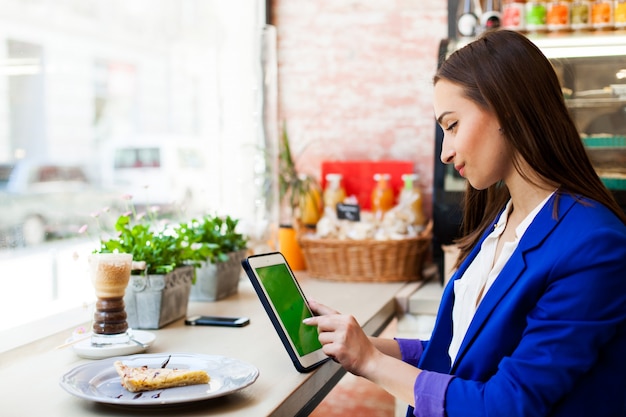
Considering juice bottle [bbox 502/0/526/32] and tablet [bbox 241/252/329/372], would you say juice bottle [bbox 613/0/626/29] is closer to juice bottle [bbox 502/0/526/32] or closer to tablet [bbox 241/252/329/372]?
juice bottle [bbox 502/0/526/32]

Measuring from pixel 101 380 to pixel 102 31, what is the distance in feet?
5.75

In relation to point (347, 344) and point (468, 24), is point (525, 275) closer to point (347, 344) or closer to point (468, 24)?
point (347, 344)

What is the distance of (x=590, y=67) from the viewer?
3.05 meters

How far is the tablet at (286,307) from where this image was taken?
1584 mm

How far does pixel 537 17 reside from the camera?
3092 mm

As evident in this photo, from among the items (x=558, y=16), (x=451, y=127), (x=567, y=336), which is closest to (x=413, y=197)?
(x=558, y=16)

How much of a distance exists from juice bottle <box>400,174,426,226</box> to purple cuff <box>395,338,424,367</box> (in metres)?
1.57

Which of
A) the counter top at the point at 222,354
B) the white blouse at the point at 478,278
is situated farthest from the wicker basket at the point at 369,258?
the white blouse at the point at 478,278

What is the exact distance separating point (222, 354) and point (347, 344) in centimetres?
41

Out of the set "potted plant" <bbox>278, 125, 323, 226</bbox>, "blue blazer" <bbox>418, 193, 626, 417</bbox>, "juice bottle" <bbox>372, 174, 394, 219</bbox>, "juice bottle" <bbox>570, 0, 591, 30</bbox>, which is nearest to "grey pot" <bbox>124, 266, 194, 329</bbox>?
"blue blazer" <bbox>418, 193, 626, 417</bbox>

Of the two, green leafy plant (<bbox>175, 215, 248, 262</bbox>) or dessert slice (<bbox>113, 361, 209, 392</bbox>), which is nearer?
dessert slice (<bbox>113, 361, 209, 392</bbox>)

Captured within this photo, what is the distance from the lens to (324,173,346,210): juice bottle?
134 inches

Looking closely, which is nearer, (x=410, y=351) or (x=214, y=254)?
(x=410, y=351)

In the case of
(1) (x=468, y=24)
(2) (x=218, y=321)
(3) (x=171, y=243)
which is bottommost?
(2) (x=218, y=321)
